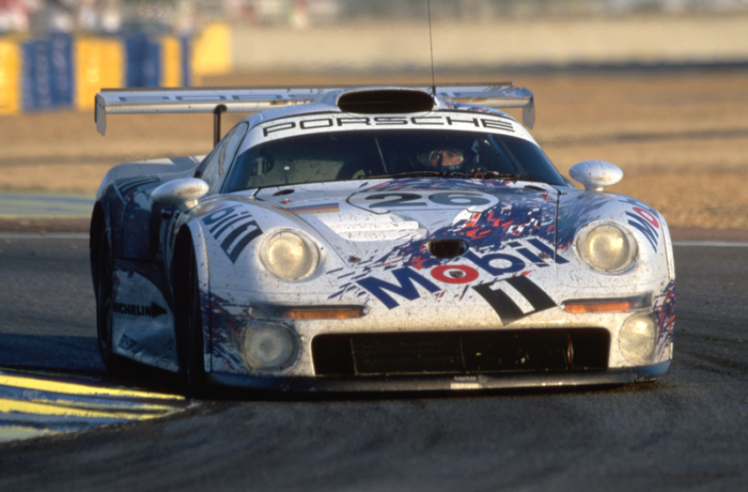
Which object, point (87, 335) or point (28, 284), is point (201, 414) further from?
point (28, 284)

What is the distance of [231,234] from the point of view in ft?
13.9

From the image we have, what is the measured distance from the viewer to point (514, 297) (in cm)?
405

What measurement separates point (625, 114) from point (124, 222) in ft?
91.1

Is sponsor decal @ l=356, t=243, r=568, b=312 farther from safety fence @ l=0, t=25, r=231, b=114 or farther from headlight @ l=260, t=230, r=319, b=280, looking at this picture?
safety fence @ l=0, t=25, r=231, b=114

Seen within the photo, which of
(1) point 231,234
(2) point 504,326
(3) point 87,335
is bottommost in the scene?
(3) point 87,335

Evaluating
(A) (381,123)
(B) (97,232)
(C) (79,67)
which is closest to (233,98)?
(B) (97,232)

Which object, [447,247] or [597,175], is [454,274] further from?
[597,175]

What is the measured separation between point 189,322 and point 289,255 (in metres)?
0.55

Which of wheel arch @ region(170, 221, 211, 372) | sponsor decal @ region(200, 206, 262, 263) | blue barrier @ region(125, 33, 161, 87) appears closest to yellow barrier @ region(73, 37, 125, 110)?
blue barrier @ region(125, 33, 161, 87)

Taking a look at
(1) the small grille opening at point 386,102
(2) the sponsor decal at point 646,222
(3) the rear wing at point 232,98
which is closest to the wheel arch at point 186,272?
(1) the small grille opening at point 386,102

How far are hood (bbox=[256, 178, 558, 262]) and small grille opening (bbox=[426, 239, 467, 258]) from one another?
0.02 metres

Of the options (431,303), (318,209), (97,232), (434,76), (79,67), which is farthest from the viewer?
(79,67)

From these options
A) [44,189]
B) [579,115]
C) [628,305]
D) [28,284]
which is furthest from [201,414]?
[579,115]

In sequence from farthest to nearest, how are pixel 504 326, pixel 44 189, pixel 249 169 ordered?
pixel 44 189 < pixel 249 169 < pixel 504 326
